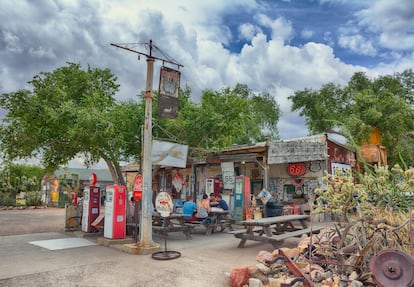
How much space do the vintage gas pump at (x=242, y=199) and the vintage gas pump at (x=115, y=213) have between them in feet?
20.4

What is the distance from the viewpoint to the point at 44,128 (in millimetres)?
9070

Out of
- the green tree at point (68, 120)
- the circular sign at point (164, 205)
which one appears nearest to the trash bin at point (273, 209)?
the green tree at point (68, 120)

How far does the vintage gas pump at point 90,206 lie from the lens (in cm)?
995

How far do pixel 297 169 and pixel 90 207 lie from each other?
8955 millimetres

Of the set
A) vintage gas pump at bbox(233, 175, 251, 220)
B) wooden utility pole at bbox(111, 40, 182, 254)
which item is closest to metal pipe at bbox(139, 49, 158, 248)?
wooden utility pole at bbox(111, 40, 182, 254)

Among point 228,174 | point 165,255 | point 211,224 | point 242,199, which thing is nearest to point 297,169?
point 242,199

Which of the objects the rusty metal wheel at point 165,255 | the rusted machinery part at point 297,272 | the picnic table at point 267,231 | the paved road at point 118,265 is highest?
the picnic table at point 267,231

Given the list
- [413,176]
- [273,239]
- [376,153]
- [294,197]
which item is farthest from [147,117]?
[376,153]

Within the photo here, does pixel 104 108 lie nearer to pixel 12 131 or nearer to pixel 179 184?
pixel 12 131

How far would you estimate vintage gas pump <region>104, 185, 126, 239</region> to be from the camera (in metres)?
8.55

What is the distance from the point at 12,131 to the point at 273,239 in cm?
793

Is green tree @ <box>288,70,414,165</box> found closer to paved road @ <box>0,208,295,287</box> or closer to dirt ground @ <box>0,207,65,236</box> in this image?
paved road @ <box>0,208,295,287</box>

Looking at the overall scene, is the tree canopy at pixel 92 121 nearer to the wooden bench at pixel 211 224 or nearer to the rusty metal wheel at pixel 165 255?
the wooden bench at pixel 211 224

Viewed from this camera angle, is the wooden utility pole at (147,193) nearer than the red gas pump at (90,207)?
Yes
